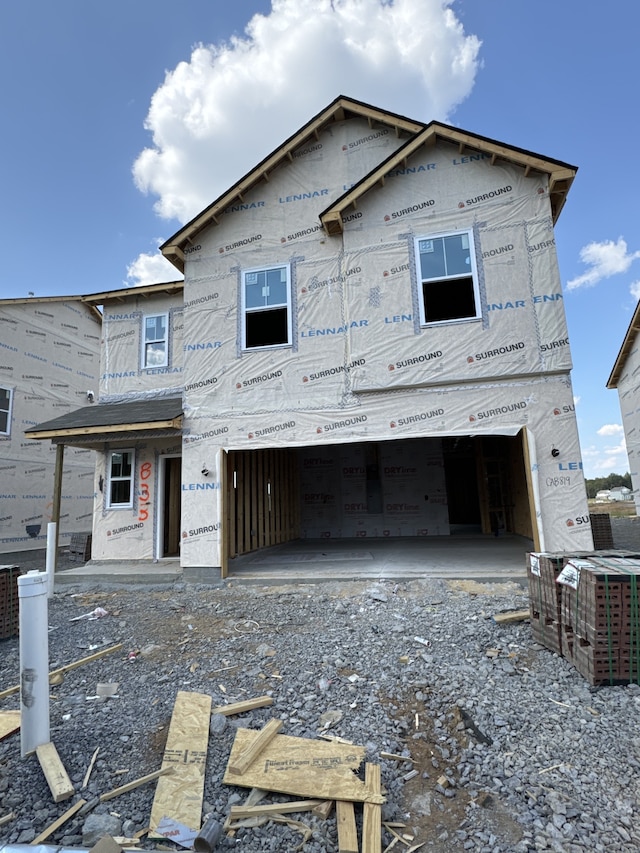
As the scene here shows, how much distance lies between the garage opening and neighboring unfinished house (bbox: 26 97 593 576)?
2.04m

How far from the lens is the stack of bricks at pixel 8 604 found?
5.45 meters

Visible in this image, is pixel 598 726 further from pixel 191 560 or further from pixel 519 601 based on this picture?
pixel 191 560

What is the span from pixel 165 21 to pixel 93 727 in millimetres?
13727

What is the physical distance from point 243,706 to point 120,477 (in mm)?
8493

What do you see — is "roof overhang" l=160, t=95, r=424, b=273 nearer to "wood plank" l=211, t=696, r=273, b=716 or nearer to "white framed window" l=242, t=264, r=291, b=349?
"white framed window" l=242, t=264, r=291, b=349

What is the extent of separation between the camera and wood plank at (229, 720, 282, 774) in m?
2.67

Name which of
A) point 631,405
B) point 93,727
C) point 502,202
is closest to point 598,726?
point 93,727

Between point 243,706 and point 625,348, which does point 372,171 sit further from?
point 625,348

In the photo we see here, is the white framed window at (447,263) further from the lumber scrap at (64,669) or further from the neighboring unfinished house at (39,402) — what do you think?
the neighboring unfinished house at (39,402)

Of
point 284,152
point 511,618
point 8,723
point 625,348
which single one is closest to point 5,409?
point 284,152

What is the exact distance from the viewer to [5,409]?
14312 millimetres

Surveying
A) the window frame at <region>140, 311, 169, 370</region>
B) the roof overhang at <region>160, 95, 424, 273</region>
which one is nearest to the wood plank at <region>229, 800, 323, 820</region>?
the roof overhang at <region>160, 95, 424, 273</region>

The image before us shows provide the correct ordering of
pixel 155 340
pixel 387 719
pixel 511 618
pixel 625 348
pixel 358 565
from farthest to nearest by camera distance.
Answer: pixel 625 348, pixel 155 340, pixel 358 565, pixel 511 618, pixel 387 719

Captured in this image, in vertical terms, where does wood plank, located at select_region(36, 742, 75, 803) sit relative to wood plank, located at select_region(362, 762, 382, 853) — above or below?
above
